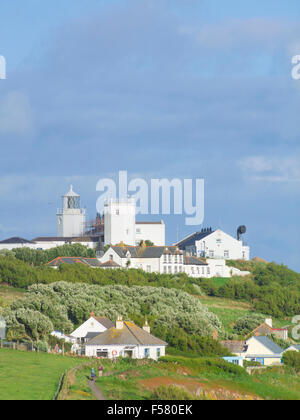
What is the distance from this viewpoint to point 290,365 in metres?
53.8

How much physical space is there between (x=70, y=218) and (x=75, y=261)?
16.8 m

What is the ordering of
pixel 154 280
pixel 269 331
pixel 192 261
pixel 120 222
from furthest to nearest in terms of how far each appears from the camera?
pixel 120 222
pixel 192 261
pixel 154 280
pixel 269 331

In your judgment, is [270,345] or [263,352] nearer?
[263,352]

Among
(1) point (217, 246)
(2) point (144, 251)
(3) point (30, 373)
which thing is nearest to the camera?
(3) point (30, 373)

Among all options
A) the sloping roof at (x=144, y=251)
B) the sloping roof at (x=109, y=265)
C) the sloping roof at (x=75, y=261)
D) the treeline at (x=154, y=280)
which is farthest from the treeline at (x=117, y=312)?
the sloping roof at (x=144, y=251)

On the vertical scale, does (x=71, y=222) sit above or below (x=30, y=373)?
above

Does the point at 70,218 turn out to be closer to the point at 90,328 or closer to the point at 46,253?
the point at 46,253

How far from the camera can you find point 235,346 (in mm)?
57594

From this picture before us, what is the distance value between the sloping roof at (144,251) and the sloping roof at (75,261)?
8.86 feet

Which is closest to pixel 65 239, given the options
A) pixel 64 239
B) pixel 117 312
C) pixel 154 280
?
pixel 64 239

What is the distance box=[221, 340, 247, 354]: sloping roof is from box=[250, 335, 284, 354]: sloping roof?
1.10 m

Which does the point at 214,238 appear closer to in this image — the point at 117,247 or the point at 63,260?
the point at 117,247

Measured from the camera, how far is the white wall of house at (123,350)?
159 ft
